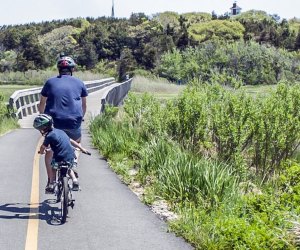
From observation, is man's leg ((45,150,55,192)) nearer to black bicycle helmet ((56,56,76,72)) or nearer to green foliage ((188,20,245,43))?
black bicycle helmet ((56,56,76,72))

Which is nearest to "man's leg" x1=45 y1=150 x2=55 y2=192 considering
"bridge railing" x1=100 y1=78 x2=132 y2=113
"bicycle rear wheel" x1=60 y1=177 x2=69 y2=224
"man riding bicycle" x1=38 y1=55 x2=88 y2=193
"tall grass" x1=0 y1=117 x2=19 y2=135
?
"man riding bicycle" x1=38 y1=55 x2=88 y2=193

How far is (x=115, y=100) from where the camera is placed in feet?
85.4

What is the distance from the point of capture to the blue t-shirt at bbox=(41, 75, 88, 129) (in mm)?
8648

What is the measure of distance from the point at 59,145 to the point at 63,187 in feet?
1.86

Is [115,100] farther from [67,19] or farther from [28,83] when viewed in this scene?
[67,19]

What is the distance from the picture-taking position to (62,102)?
867cm

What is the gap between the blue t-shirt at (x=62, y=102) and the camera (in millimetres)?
8648

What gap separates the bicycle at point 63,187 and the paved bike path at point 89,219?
0.17m

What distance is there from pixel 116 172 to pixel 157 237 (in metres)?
4.84

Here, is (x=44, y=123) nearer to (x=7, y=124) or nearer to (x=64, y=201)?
(x=64, y=201)

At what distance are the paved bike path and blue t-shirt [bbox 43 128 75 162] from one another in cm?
80

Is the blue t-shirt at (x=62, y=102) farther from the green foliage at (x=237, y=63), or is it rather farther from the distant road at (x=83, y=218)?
the green foliage at (x=237, y=63)

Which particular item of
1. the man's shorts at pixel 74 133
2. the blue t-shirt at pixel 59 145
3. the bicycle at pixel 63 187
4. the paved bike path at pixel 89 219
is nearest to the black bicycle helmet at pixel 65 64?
the man's shorts at pixel 74 133

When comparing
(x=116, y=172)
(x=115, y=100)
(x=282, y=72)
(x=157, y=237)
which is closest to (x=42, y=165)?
(x=116, y=172)
